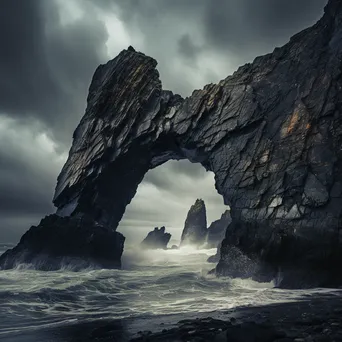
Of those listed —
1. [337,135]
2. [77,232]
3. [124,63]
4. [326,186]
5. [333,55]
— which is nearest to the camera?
[326,186]

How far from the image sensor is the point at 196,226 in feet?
388

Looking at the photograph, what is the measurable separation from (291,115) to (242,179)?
9.47m

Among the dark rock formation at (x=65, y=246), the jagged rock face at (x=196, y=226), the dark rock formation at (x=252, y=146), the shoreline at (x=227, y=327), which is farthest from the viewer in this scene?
the jagged rock face at (x=196, y=226)

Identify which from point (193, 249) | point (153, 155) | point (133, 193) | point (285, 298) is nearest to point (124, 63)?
point (153, 155)

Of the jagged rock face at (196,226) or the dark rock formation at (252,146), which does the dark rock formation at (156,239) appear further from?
the dark rock formation at (252,146)

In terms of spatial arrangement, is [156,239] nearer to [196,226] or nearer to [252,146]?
[196,226]

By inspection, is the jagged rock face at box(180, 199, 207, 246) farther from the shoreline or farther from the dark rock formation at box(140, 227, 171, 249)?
the shoreline

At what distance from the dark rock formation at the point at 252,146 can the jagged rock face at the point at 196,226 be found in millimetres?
67552

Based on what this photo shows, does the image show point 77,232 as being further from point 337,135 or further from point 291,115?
point 337,135

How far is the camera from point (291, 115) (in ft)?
110

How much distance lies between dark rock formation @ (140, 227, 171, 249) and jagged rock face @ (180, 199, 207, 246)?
23.7 feet

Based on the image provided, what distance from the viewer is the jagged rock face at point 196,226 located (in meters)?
116

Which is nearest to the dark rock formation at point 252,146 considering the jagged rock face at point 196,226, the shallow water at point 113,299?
the shallow water at point 113,299

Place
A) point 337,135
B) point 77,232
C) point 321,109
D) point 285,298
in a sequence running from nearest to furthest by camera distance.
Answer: point 285,298 → point 337,135 → point 321,109 → point 77,232
